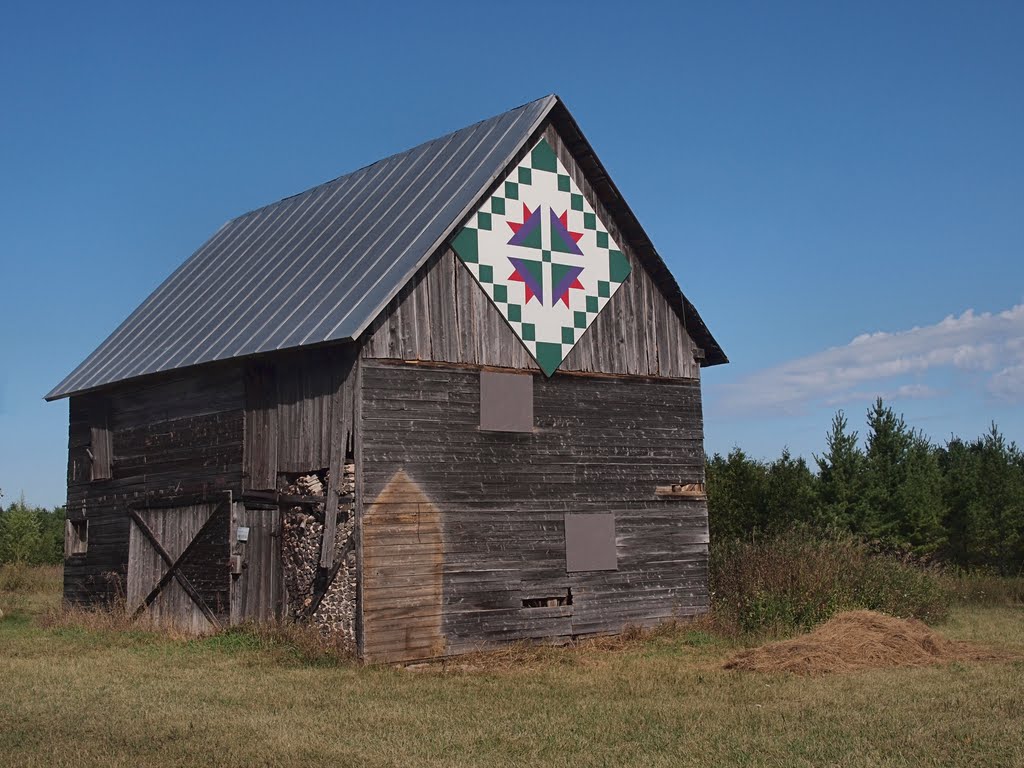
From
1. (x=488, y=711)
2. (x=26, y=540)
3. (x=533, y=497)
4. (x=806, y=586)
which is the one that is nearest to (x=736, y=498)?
(x=806, y=586)

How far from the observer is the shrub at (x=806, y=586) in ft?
63.7

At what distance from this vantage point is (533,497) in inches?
737

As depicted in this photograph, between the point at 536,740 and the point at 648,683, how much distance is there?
390 cm

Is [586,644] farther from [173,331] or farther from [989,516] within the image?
[989,516]

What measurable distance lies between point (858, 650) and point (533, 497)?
18.0 feet

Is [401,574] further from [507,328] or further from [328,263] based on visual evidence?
[328,263]

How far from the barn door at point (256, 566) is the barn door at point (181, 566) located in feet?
0.77

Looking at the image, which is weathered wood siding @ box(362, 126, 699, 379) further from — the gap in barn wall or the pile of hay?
the pile of hay

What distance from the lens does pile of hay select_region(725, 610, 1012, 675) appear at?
51.2 ft

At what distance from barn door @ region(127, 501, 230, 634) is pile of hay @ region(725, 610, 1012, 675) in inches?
332

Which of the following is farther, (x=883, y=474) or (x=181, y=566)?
(x=883, y=474)

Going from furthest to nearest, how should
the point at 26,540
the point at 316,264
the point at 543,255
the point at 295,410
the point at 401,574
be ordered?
the point at 26,540
the point at 316,264
the point at 543,255
the point at 295,410
the point at 401,574

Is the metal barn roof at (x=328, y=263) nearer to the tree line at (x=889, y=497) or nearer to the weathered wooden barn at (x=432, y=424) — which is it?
the weathered wooden barn at (x=432, y=424)

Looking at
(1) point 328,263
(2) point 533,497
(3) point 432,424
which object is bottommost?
(2) point 533,497
